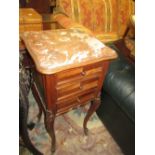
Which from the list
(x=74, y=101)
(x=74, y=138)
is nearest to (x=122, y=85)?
(x=74, y=101)

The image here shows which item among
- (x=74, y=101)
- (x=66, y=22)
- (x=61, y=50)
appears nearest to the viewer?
(x=61, y=50)

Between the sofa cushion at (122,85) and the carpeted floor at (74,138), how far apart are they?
0.41m

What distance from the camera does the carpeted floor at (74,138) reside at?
1.40m

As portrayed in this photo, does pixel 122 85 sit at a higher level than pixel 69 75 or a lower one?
lower

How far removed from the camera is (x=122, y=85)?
1.19 metres

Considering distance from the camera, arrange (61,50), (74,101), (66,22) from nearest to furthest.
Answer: (61,50)
(74,101)
(66,22)

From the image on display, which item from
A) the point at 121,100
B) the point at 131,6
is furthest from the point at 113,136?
the point at 131,6

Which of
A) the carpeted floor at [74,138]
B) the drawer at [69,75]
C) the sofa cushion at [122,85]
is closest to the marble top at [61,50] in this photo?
the drawer at [69,75]

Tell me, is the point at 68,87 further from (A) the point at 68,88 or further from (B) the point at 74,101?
(B) the point at 74,101

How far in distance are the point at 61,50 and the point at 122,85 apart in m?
0.47

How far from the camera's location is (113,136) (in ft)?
4.83
